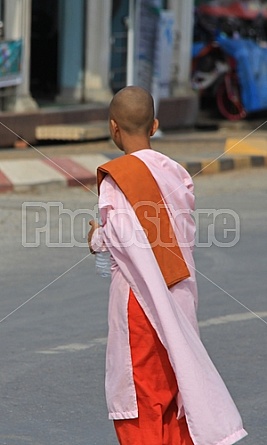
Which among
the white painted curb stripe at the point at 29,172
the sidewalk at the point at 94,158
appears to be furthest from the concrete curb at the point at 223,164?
the white painted curb stripe at the point at 29,172

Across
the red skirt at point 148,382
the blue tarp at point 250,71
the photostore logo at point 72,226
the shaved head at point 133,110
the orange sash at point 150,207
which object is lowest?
the blue tarp at point 250,71

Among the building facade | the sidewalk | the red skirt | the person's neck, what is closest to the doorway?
the building facade

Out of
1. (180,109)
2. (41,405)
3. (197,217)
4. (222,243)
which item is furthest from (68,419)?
(180,109)

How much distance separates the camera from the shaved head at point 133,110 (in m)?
3.82

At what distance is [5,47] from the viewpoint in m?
15.0

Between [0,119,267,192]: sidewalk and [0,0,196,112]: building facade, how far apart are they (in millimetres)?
1236

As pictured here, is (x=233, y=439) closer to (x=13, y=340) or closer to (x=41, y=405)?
(x=41, y=405)

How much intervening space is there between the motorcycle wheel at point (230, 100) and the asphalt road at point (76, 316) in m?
8.51

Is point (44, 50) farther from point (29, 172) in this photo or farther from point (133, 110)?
point (133, 110)

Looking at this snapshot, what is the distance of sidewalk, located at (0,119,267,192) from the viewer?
11922 millimetres

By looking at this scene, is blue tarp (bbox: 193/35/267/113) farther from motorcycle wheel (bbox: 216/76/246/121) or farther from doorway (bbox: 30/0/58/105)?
doorway (bbox: 30/0/58/105)

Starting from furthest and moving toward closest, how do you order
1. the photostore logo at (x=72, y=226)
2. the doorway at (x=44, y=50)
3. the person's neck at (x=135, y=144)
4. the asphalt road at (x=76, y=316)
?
the doorway at (x=44, y=50) → the photostore logo at (x=72, y=226) → the asphalt road at (x=76, y=316) → the person's neck at (x=135, y=144)

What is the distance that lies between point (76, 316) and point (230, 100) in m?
13.2

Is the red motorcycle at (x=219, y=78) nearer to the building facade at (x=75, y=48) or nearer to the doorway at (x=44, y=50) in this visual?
the building facade at (x=75, y=48)
